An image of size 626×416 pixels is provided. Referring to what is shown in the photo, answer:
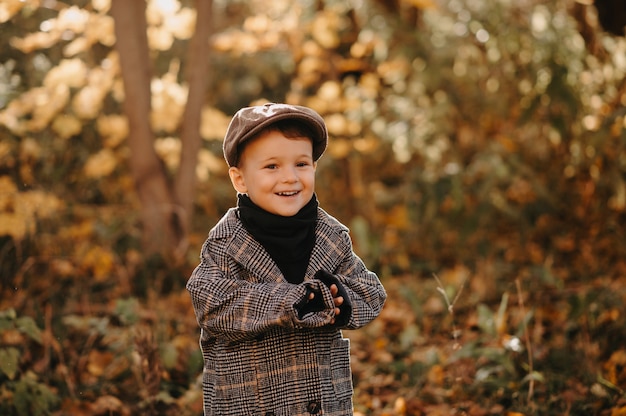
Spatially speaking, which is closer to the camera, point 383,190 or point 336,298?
point 336,298

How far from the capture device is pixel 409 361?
3.79 metres

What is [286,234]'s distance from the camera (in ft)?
7.15

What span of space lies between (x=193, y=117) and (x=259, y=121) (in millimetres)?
3066

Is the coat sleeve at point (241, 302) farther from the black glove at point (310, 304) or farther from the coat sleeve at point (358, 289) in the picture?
the coat sleeve at point (358, 289)

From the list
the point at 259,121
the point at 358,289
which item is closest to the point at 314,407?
the point at 358,289

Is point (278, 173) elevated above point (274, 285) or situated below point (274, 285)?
above

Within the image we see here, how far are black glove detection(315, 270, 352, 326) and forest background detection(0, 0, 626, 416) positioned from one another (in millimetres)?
1401

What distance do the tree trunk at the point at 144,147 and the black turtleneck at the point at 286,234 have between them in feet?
9.68

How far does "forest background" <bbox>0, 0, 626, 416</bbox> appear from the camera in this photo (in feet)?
12.0

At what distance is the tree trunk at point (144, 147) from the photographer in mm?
4781

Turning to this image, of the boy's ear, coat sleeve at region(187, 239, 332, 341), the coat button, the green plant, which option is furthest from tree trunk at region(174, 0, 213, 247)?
the coat button

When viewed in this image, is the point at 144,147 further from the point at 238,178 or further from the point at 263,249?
the point at 263,249

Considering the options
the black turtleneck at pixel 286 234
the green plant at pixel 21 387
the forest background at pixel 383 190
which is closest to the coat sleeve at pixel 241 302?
the black turtleneck at pixel 286 234

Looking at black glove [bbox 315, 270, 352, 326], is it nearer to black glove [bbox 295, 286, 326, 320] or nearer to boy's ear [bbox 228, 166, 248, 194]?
black glove [bbox 295, 286, 326, 320]
